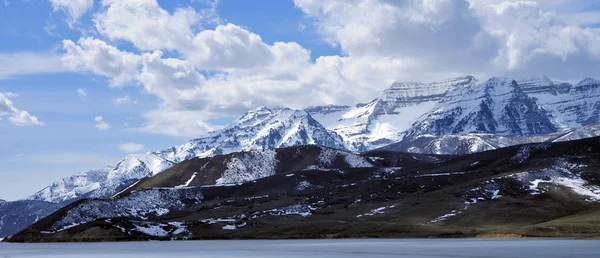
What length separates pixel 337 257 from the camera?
98.2 m

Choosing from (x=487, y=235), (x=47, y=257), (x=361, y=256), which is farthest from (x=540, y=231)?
(x=47, y=257)

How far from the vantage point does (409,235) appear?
196875mm

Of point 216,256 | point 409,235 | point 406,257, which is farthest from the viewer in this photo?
point 409,235

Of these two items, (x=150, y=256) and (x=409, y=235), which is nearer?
(x=150, y=256)

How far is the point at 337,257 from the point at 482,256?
709 inches

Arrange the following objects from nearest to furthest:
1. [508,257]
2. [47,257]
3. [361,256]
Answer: [508,257]
[361,256]
[47,257]

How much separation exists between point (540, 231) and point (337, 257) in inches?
3769

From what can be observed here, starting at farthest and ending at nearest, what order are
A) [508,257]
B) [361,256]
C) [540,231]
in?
[540,231] → [361,256] → [508,257]

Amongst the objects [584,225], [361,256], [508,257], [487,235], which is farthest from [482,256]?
[584,225]

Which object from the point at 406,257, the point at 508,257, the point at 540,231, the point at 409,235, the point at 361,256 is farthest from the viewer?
the point at 409,235

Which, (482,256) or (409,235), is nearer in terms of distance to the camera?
(482,256)

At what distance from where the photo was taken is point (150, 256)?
4321 inches

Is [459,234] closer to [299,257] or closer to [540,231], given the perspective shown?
[540,231]

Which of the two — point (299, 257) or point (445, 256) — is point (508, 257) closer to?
point (445, 256)
